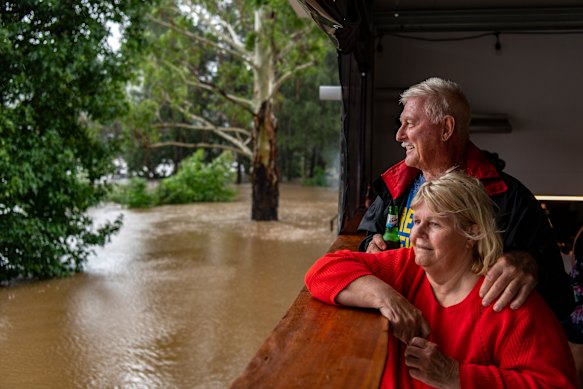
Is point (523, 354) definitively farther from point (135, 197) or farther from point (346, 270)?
point (135, 197)

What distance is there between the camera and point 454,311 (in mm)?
1343

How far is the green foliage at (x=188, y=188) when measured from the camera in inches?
554

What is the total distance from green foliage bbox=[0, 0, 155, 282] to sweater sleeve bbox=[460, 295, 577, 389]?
18.5 feet

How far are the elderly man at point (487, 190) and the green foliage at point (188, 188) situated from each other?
12538 mm

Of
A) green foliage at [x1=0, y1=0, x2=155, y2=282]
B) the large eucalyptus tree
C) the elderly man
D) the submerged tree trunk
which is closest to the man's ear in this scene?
the elderly man

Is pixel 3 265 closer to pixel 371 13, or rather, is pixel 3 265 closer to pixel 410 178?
pixel 371 13

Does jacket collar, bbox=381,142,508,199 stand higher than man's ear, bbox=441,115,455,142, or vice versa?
man's ear, bbox=441,115,455,142

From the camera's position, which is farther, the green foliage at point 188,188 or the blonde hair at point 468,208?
the green foliage at point 188,188

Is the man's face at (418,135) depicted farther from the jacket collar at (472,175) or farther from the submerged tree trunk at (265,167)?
the submerged tree trunk at (265,167)

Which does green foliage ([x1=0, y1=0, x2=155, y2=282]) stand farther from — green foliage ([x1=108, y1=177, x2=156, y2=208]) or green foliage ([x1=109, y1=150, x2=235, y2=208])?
green foliage ([x1=109, y1=150, x2=235, y2=208])

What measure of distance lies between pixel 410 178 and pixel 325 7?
714 millimetres

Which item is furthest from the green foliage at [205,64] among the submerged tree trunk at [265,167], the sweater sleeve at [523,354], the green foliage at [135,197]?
the sweater sleeve at [523,354]

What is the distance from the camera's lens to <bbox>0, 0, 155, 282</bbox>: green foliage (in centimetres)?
614

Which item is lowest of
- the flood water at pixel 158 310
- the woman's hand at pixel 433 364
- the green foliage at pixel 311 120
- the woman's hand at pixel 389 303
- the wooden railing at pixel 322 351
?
the flood water at pixel 158 310
